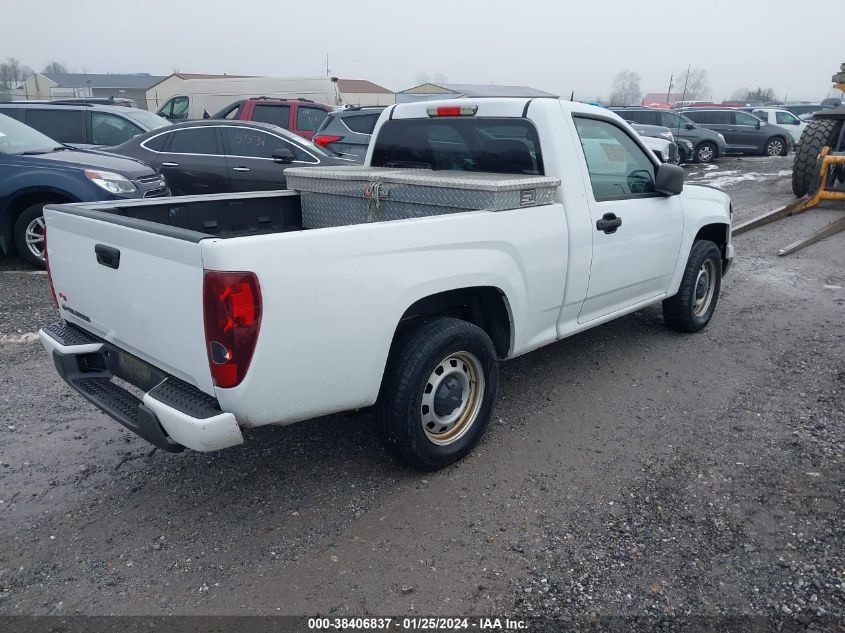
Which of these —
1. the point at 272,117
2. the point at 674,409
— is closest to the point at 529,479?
the point at 674,409

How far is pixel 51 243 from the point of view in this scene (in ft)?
11.4

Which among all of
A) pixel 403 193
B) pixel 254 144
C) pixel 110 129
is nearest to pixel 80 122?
pixel 110 129

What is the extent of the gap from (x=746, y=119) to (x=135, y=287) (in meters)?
24.1

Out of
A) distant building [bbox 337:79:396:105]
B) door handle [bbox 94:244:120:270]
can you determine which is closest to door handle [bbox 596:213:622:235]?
door handle [bbox 94:244:120:270]

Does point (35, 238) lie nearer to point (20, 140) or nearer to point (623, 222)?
point (20, 140)

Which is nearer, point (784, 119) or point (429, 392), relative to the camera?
point (429, 392)

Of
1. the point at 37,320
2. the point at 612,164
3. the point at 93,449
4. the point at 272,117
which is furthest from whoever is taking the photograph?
the point at 272,117

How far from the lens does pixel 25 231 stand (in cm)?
699

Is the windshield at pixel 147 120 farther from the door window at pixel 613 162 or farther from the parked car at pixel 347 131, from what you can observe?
the door window at pixel 613 162

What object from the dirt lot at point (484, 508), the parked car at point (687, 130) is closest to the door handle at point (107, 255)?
the dirt lot at point (484, 508)

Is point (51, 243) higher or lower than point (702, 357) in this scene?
higher

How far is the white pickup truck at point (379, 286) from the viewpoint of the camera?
2602mm

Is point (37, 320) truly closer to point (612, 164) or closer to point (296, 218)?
point (296, 218)

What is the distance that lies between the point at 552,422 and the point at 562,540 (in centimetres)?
122
